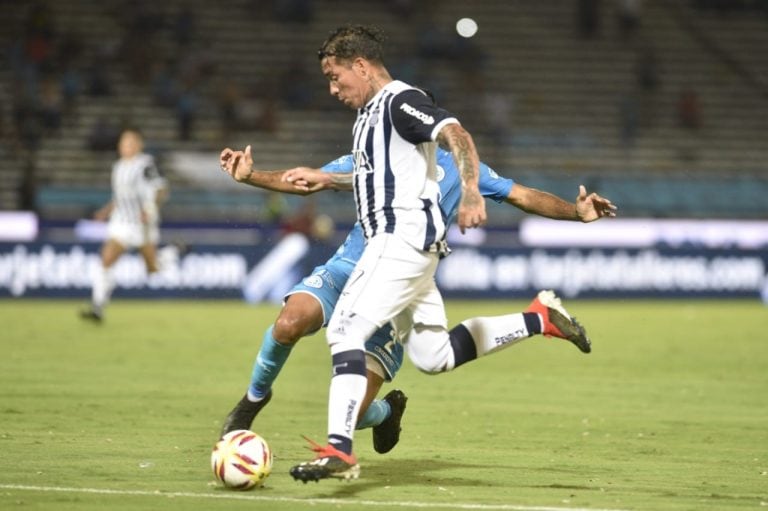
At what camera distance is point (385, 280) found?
7156mm

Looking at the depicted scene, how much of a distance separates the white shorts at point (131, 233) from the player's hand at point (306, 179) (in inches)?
445

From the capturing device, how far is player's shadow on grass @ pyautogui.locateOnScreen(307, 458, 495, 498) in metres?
7.31

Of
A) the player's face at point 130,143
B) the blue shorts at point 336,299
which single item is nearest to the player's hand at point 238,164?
the blue shorts at point 336,299

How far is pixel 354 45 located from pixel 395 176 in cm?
69

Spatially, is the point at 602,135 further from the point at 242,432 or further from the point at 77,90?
the point at 242,432

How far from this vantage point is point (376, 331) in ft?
24.1

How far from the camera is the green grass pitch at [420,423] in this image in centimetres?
708

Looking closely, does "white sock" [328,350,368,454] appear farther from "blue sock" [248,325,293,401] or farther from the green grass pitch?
"blue sock" [248,325,293,401]

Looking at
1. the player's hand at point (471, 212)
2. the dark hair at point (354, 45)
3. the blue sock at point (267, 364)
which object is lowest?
the blue sock at point (267, 364)

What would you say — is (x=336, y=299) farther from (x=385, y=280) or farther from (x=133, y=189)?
(x=133, y=189)

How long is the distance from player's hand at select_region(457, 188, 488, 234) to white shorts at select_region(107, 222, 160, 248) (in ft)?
41.2

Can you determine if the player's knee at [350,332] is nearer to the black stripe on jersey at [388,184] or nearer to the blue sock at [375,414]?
the black stripe on jersey at [388,184]

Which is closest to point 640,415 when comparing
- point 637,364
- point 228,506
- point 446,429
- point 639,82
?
point 446,429

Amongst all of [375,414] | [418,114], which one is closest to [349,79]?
[418,114]
